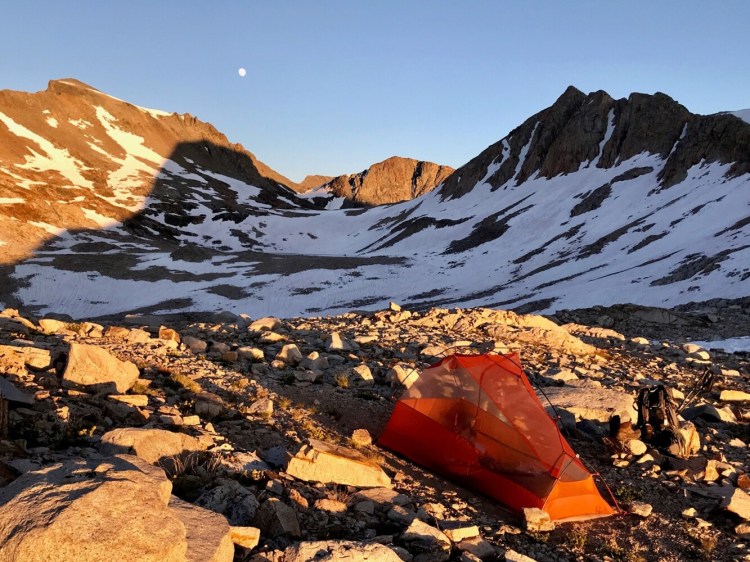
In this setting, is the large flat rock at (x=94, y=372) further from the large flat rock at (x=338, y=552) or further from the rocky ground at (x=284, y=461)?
the large flat rock at (x=338, y=552)

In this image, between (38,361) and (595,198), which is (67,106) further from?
(38,361)

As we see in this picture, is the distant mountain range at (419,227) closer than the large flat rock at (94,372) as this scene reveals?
No

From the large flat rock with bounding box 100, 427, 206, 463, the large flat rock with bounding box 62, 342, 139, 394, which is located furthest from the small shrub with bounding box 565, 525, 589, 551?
the large flat rock with bounding box 62, 342, 139, 394

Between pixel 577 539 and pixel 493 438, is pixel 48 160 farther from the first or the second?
pixel 577 539

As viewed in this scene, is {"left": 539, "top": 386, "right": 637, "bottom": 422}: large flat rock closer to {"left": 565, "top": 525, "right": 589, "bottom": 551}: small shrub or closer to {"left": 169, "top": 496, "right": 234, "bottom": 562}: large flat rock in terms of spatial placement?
{"left": 565, "top": 525, "right": 589, "bottom": 551}: small shrub

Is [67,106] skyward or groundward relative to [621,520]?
skyward

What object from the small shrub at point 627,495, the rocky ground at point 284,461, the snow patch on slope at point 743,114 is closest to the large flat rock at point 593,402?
the rocky ground at point 284,461

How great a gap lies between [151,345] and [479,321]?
10.9 meters

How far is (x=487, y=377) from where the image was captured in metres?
8.59

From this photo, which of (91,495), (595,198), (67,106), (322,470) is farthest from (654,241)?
(67,106)

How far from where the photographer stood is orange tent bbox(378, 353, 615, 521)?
7.32 metres

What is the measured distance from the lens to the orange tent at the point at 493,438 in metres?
7.32

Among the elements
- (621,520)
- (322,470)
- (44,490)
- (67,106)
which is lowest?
(621,520)

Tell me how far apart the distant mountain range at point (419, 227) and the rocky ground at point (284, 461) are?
20364 mm
